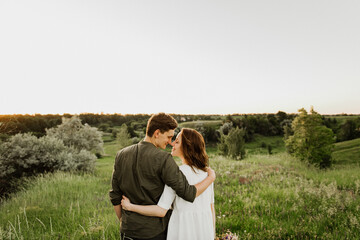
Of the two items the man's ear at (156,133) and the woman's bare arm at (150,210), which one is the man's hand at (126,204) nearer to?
the woman's bare arm at (150,210)

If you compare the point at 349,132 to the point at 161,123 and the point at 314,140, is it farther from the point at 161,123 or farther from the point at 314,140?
the point at 161,123

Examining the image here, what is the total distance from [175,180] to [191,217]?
782mm

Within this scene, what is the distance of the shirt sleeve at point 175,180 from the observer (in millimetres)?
2377

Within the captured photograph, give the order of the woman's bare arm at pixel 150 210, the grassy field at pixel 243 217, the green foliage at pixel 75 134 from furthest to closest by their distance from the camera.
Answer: the green foliage at pixel 75 134, the grassy field at pixel 243 217, the woman's bare arm at pixel 150 210

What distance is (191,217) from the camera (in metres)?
2.77

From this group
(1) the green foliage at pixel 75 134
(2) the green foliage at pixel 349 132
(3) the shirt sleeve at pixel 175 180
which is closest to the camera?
(3) the shirt sleeve at pixel 175 180

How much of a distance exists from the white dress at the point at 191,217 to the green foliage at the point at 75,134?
28094 millimetres

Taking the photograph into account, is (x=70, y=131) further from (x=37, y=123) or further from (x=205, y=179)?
(x=205, y=179)

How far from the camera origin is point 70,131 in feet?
114

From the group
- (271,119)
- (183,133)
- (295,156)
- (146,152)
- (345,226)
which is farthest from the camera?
(271,119)

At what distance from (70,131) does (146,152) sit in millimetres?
37385

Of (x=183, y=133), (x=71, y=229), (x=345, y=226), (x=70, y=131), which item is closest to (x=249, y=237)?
(x=345, y=226)

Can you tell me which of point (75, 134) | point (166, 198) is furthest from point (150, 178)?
point (75, 134)

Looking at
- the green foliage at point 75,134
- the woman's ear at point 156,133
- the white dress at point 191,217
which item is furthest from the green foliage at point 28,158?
the woman's ear at point 156,133
